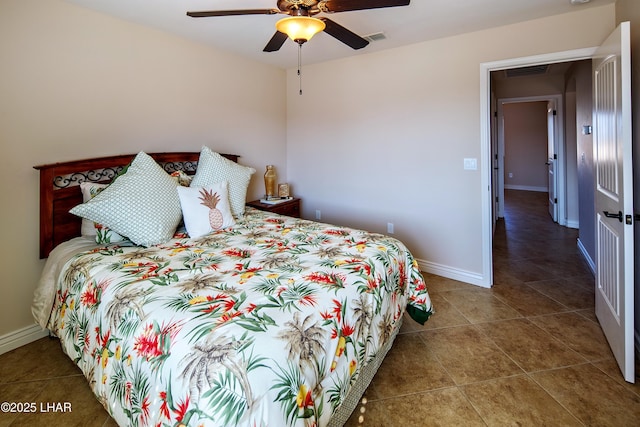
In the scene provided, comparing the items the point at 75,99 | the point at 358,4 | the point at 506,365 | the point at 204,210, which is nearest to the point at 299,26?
the point at 358,4

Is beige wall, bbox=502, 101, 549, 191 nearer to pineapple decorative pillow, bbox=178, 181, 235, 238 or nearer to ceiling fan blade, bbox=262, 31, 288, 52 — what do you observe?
ceiling fan blade, bbox=262, 31, 288, 52

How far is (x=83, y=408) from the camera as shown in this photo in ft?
5.53

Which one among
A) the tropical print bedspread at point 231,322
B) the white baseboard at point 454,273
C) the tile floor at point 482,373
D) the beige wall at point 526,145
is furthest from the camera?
the beige wall at point 526,145

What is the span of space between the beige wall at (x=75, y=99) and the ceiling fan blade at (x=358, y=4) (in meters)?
1.86

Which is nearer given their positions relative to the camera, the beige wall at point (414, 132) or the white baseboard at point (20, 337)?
the white baseboard at point (20, 337)

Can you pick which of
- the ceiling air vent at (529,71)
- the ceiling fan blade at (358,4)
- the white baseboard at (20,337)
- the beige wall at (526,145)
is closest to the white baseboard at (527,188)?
the beige wall at (526,145)

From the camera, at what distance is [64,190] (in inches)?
90.5

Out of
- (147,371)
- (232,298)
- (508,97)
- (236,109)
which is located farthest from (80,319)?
(508,97)

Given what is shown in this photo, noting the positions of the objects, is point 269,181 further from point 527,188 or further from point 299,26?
point 527,188

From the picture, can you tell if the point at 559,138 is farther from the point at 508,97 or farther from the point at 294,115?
the point at 294,115

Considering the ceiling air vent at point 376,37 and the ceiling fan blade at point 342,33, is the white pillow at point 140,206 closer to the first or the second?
the ceiling fan blade at point 342,33

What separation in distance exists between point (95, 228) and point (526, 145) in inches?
399

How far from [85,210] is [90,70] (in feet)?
3.94

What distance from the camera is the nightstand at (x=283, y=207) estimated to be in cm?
365
